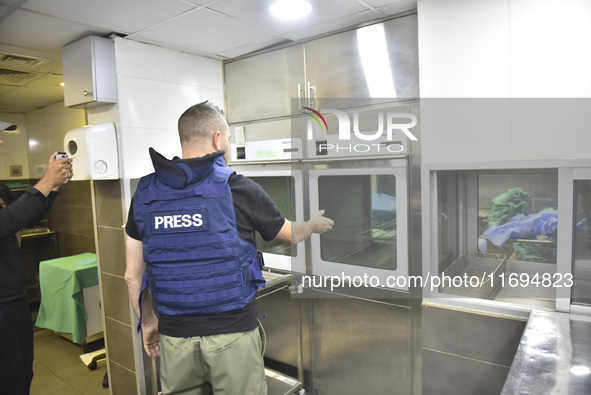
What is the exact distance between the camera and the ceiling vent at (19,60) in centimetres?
240

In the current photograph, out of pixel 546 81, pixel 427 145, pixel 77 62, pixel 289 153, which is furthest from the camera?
pixel 289 153

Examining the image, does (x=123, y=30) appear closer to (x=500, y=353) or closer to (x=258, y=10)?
(x=258, y=10)

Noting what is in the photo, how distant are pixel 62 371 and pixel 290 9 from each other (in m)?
3.03

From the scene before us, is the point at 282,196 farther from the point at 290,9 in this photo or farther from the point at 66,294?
the point at 66,294

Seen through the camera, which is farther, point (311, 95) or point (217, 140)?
point (311, 95)

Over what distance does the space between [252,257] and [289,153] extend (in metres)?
1.06

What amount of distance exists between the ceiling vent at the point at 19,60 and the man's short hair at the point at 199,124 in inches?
60.5

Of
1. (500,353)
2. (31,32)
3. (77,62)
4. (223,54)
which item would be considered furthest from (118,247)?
(500,353)

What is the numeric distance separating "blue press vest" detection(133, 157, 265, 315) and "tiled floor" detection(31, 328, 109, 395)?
6.19 ft

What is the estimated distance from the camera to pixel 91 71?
210 cm

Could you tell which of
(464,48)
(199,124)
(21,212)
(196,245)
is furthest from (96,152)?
(464,48)

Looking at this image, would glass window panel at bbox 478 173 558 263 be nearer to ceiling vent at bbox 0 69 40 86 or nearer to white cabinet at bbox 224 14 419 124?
white cabinet at bbox 224 14 419 124

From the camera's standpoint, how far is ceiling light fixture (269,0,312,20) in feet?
5.96

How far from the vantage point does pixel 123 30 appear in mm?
2090
